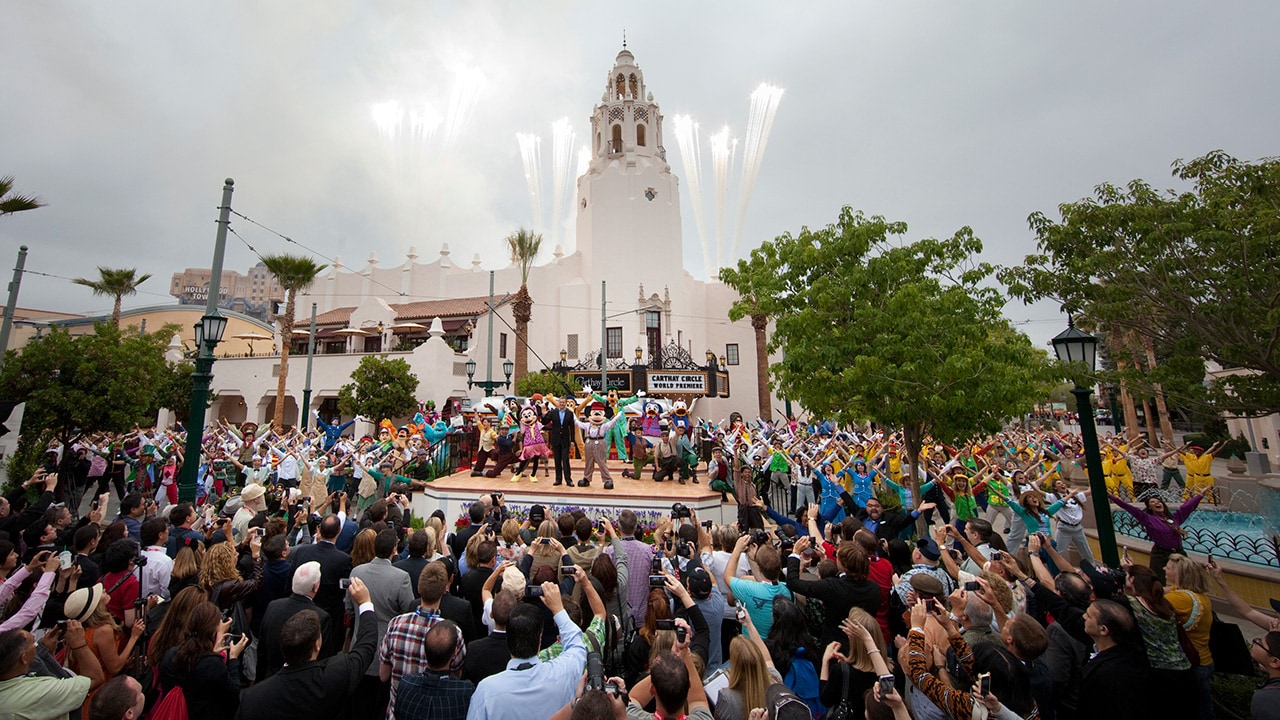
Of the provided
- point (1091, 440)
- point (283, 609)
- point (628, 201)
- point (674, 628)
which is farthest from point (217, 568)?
point (628, 201)

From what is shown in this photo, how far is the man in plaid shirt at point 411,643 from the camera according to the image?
3324 mm

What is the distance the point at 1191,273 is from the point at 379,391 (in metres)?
30.8

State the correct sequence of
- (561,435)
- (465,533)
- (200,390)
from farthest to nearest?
(561,435) → (200,390) → (465,533)

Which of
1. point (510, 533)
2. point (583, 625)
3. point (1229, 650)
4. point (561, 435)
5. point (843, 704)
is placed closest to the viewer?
point (843, 704)

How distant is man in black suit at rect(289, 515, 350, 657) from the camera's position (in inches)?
178

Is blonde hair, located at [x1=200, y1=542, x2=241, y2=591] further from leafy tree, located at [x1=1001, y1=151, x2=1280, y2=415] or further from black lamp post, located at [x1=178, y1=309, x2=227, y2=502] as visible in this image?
leafy tree, located at [x1=1001, y1=151, x2=1280, y2=415]

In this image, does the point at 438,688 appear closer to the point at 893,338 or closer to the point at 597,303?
the point at 893,338

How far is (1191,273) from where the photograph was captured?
1057 centimetres

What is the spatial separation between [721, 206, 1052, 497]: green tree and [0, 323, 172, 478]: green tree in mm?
17446

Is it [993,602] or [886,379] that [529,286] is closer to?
[886,379]

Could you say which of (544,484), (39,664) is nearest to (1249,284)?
(544,484)

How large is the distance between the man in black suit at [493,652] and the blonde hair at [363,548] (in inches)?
70.5

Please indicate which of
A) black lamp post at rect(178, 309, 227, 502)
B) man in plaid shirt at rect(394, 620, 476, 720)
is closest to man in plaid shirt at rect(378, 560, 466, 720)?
man in plaid shirt at rect(394, 620, 476, 720)

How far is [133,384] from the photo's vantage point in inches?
622
